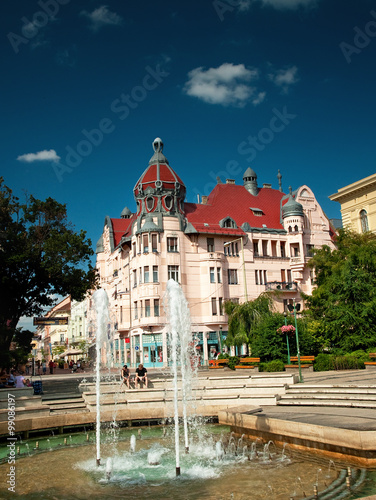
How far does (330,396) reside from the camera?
16.8 meters

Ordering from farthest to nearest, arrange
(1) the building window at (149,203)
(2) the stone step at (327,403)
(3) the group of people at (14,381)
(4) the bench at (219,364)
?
1. (1) the building window at (149,203)
2. (4) the bench at (219,364)
3. (3) the group of people at (14,381)
4. (2) the stone step at (327,403)

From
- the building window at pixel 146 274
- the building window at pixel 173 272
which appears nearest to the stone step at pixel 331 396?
the building window at pixel 173 272

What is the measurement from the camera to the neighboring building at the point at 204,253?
52.9m

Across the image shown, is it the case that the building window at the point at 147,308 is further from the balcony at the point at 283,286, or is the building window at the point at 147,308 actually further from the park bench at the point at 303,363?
the park bench at the point at 303,363

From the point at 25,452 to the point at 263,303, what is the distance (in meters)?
26.2

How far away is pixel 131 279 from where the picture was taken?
186 feet

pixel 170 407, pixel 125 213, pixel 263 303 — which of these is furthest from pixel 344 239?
pixel 125 213

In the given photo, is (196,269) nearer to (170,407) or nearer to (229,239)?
(229,239)

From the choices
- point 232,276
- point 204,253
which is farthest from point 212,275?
point 232,276

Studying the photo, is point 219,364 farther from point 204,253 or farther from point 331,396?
point 204,253

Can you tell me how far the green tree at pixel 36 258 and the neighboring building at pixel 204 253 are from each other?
20212 millimetres

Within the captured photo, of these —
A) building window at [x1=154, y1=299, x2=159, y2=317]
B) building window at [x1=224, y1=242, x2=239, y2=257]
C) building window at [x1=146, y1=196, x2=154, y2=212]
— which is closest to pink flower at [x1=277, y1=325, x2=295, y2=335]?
building window at [x1=154, y1=299, x2=159, y2=317]

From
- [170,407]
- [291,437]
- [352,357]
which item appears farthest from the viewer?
[352,357]

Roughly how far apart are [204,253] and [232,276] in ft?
15.0
